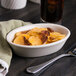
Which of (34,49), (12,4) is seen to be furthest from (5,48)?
(12,4)

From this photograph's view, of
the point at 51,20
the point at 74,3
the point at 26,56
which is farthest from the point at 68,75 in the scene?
the point at 74,3

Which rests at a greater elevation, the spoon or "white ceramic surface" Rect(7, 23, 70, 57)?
"white ceramic surface" Rect(7, 23, 70, 57)

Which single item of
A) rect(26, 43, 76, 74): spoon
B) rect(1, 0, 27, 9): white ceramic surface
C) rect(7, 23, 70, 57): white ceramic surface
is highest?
rect(7, 23, 70, 57): white ceramic surface

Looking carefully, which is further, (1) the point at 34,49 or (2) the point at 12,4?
(2) the point at 12,4

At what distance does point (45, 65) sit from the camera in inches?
27.6

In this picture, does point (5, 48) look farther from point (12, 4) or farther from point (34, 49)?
point (12, 4)

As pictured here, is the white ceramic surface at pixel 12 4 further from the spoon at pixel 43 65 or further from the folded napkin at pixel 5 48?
the spoon at pixel 43 65

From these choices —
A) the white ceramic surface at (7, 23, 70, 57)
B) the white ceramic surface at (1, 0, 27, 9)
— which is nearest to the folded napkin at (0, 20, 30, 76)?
the white ceramic surface at (7, 23, 70, 57)

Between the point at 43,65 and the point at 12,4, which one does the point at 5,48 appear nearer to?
the point at 43,65

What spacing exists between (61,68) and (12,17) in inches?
17.3

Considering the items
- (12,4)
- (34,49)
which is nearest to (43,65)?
(34,49)

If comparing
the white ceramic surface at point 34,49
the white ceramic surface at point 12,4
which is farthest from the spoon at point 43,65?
the white ceramic surface at point 12,4

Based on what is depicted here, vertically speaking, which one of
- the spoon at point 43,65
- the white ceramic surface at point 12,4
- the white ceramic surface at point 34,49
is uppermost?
the white ceramic surface at point 34,49

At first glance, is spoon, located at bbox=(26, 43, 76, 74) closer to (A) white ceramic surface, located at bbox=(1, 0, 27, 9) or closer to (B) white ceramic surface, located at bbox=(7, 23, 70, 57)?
(B) white ceramic surface, located at bbox=(7, 23, 70, 57)
